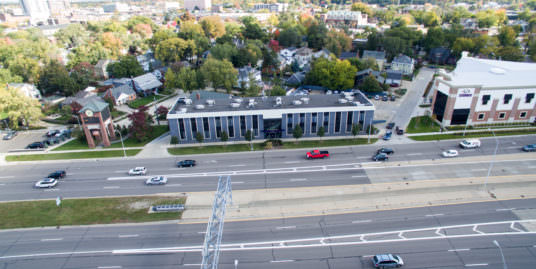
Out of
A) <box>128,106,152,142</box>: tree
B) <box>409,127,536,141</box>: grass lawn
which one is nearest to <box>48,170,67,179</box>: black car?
<box>128,106,152,142</box>: tree

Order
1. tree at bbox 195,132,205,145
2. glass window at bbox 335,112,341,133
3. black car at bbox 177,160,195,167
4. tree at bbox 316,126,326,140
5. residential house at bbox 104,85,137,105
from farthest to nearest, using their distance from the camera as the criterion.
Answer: residential house at bbox 104,85,137,105
glass window at bbox 335,112,341,133
tree at bbox 316,126,326,140
tree at bbox 195,132,205,145
black car at bbox 177,160,195,167

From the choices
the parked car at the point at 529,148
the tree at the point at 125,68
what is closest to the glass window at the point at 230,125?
the parked car at the point at 529,148

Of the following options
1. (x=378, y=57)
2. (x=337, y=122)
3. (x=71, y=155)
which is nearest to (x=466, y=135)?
(x=337, y=122)

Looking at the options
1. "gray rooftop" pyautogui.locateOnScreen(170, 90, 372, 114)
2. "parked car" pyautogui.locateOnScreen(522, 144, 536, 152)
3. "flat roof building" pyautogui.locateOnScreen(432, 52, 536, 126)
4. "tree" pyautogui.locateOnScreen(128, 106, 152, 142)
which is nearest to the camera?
"parked car" pyautogui.locateOnScreen(522, 144, 536, 152)

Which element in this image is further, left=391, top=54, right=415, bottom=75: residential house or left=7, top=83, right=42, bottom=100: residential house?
left=391, top=54, right=415, bottom=75: residential house

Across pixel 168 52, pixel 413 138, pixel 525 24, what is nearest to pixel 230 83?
pixel 168 52

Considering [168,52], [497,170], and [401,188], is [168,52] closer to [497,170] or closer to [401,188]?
[401,188]

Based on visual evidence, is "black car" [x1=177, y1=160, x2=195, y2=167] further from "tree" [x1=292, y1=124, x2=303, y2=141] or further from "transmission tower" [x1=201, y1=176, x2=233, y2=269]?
"tree" [x1=292, y1=124, x2=303, y2=141]
